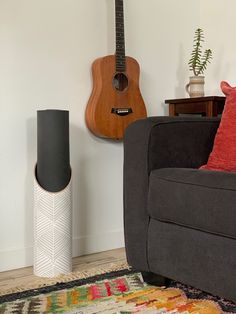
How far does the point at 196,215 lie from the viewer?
4.85 feet

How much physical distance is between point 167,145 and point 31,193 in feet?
2.44

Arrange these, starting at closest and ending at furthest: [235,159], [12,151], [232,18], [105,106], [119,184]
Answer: [235,159] < [12,151] < [105,106] < [119,184] < [232,18]

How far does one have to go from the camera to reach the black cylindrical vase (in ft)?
6.41

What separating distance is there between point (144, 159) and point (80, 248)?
0.81 m

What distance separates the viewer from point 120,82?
231 centimetres

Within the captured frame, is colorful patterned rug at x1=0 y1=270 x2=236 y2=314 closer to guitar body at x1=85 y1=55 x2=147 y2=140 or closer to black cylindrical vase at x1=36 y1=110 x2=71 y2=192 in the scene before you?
black cylindrical vase at x1=36 y1=110 x2=71 y2=192

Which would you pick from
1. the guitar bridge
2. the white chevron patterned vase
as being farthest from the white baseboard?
the guitar bridge

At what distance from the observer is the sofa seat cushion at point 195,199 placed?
54.9 inches

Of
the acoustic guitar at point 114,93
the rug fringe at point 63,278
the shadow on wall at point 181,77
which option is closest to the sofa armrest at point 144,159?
the rug fringe at point 63,278


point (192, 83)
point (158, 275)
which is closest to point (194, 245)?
point (158, 275)

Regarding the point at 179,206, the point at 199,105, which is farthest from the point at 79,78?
the point at 179,206

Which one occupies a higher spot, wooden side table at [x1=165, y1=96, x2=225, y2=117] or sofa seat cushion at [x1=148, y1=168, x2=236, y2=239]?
wooden side table at [x1=165, y1=96, x2=225, y2=117]

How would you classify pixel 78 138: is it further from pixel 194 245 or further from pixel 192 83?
pixel 194 245

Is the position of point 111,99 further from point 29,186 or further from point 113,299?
point 113,299
